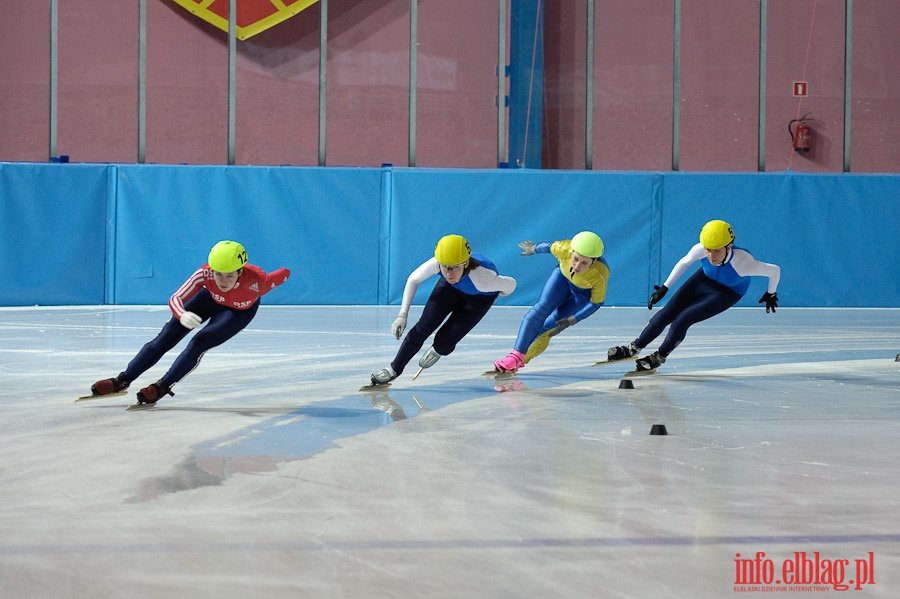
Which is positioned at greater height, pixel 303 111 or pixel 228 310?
pixel 303 111

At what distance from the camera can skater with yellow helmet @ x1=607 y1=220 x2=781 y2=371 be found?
289 inches

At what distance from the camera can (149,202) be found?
12.7 meters

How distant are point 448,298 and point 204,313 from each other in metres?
1.54

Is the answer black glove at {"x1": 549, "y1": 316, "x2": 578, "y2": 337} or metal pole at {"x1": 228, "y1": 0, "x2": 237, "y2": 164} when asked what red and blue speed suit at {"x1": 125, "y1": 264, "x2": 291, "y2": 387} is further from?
metal pole at {"x1": 228, "y1": 0, "x2": 237, "y2": 164}

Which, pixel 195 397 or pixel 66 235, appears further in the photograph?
pixel 66 235

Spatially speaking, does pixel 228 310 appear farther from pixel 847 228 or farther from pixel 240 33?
pixel 847 228

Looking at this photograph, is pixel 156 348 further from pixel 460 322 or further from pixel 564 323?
pixel 564 323

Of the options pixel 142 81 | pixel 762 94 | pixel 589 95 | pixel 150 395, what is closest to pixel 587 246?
pixel 150 395

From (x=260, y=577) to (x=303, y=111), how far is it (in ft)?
38.4

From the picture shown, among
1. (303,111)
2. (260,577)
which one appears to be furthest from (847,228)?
(260,577)

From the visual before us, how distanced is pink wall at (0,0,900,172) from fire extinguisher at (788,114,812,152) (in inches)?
4.9

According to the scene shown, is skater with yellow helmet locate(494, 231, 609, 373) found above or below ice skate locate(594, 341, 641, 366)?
above

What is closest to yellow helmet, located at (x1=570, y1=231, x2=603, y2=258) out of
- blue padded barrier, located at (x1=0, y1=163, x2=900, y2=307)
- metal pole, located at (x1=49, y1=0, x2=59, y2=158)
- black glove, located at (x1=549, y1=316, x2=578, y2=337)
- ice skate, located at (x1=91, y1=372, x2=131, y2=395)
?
black glove, located at (x1=549, y1=316, x2=578, y2=337)

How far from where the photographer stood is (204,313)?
19.5 ft
